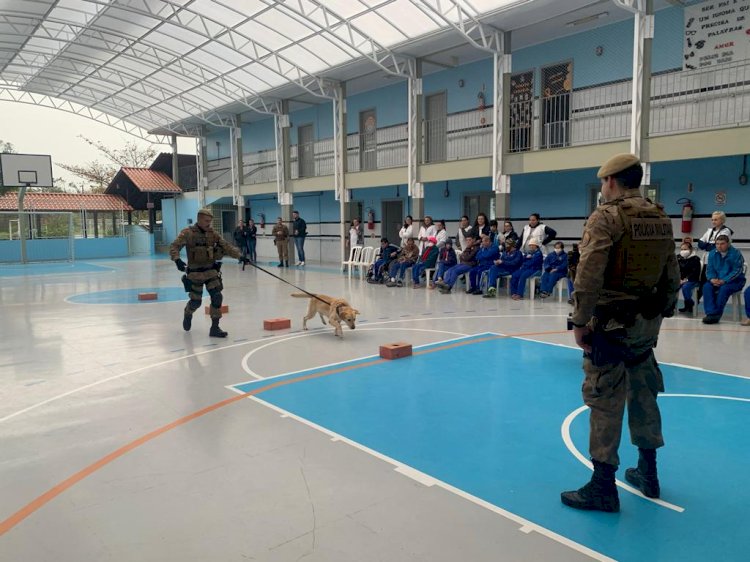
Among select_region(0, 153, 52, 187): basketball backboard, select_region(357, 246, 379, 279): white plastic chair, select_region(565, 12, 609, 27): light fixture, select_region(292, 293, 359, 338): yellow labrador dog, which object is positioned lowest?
select_region(292, 293, 359, 338): yellow labrador dog

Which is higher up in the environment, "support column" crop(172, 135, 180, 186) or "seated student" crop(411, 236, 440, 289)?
"support column" crop(172, 135, 180, 186)

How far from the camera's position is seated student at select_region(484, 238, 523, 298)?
12.8 meters

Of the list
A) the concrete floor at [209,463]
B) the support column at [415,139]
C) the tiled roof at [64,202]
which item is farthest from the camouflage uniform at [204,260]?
the tiled roof at [64,202]

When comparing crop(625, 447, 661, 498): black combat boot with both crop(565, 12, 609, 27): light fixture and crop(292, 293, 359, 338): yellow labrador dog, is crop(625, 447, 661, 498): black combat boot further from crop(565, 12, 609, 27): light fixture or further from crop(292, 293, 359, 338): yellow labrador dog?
crop(565, 12, 609, 27): light fixture

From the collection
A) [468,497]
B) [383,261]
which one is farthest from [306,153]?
[468,497]

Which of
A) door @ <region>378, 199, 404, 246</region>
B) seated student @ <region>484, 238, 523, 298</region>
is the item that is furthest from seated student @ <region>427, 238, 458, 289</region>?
door @ <region>378, 199, 404, 246</region>

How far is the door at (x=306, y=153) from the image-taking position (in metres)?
23.5

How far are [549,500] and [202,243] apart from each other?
652 centimetres

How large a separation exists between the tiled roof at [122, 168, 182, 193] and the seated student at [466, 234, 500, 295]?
2351cm

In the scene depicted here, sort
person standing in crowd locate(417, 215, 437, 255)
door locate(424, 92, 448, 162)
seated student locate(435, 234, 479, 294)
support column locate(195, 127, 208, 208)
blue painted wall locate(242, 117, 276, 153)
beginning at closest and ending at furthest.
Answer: seated student locate(435, 234, 479, 294)
person standing in crowd locate(417, 215, 437, 255)
door locate(424, 92, 448, 162)
blue painted wall locate(242, 117, 276, 153)
support column locate(195, 127, 208, 208)

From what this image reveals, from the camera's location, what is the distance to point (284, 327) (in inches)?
364

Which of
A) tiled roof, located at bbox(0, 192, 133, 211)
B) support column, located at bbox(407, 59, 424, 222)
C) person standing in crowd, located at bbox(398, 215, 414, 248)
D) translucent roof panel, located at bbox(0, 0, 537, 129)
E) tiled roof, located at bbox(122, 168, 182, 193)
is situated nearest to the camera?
translucent roof panel, located at bbox(0, 0, 537, 129)

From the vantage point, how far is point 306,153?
78.4 feet

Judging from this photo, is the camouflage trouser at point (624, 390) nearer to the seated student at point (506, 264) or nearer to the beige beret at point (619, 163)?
the beige beret at point (619, 163)
